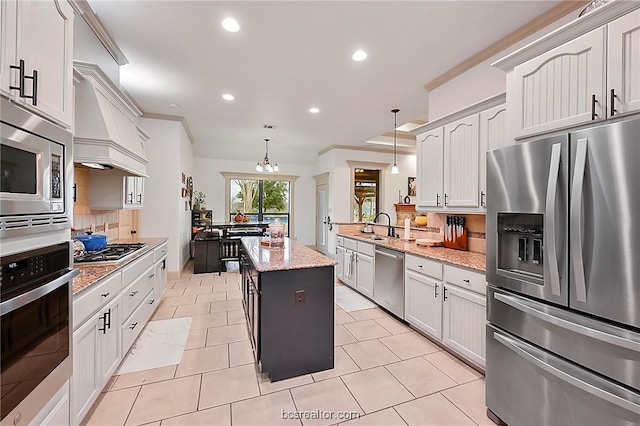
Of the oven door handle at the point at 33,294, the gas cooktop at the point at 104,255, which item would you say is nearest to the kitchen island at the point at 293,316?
the oven door handle at the point at 33,294

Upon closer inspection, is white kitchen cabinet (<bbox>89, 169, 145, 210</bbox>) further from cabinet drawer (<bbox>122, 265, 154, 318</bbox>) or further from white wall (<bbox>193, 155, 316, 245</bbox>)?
white wall (<bbox>193, 155, 316, 245</bbox>)

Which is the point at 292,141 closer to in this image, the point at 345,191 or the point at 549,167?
the point at 345,191

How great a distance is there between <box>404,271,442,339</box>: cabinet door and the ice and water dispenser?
932 mm

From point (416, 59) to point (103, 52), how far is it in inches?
127

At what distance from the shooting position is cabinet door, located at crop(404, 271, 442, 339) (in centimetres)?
261

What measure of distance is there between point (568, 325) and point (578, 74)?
1.35m

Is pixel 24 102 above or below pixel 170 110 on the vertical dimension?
below

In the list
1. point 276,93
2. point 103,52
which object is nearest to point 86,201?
point 103,52

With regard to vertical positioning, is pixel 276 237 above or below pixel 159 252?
above

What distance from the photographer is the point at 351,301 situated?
3975 mm

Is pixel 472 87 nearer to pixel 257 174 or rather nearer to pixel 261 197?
pixel 257 174

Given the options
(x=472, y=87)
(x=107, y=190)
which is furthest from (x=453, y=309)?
(x=107, y=190)

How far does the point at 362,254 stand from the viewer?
159 inches

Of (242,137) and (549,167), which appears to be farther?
(242,137)
